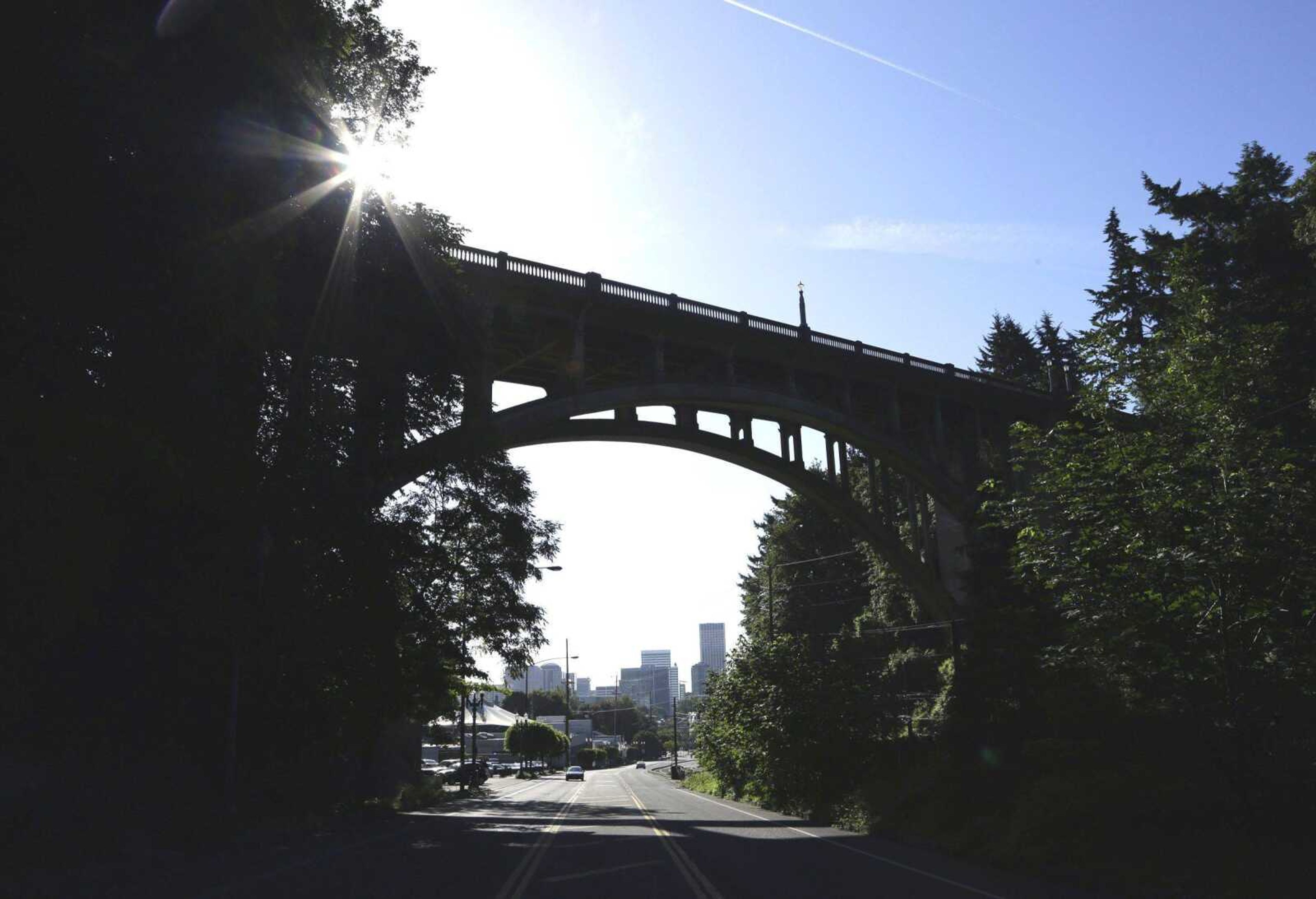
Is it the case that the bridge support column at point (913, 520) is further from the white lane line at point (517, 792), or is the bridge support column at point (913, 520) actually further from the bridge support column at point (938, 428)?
the white lane line at point (517, 792)

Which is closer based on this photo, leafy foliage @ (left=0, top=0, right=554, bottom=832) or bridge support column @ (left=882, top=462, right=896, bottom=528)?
leafy foliage @ (left=0, top=0, right=554, bottom=832)

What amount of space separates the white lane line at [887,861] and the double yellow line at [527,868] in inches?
211

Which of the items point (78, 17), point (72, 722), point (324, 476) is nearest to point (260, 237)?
point (78, 17)

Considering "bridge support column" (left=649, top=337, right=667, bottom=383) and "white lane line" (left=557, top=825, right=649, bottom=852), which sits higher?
"bridge support column" (left=649, top=337, right=667, bottom=383)

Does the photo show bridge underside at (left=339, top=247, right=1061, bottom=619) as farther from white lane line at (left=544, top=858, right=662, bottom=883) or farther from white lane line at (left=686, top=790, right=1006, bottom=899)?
white lane line at (left=686, top=790, right=1006, bottom=899)

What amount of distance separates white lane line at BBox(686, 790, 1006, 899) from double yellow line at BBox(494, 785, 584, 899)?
5.35 metres

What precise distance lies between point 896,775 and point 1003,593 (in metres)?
10.5

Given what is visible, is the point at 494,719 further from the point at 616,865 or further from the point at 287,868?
the point at 616,865

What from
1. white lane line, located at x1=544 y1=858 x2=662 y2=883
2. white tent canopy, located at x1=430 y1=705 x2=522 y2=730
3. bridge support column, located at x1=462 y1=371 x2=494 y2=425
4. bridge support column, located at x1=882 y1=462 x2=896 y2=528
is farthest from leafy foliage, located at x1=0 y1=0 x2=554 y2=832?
white tent canopy, located at x1=430 y1=705 x2=522 y2=730

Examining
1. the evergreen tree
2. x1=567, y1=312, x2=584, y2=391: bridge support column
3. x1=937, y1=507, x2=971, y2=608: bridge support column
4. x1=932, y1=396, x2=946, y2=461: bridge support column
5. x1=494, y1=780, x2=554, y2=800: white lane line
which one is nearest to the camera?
x1=567, y1=312, x2=584, y2=391: bridge support column

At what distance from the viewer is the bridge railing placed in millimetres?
27531

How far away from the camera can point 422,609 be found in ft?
93.4

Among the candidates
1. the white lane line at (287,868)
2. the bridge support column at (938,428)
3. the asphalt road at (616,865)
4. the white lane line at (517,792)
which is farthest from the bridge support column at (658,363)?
the white lane line at (517,792)

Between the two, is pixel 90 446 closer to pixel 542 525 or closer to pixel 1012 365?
pixel 542 525
